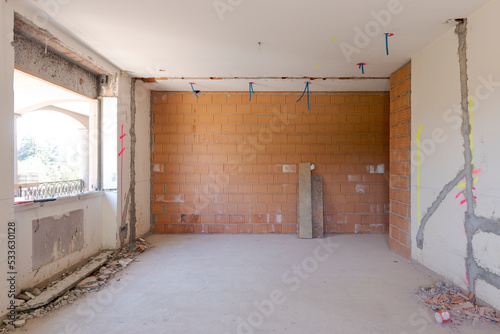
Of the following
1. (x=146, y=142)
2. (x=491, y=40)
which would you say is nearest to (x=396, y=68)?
(x=491, y=40)

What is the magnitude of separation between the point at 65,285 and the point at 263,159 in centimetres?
343

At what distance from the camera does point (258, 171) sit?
4984 mm

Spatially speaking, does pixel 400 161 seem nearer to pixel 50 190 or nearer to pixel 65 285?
pixel 65 285

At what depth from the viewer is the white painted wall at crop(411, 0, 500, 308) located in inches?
90.5

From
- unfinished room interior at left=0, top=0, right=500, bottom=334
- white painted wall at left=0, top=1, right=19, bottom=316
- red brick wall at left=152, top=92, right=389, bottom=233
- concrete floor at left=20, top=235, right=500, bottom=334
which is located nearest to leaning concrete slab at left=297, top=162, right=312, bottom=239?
unfinished room interior at left=0, top=0, right=500, bottom=334

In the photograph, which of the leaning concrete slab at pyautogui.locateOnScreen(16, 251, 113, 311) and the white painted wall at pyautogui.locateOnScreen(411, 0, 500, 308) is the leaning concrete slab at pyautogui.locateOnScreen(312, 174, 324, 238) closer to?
the white painted wall at pyautogui.locateOnScreen(411, 0, 500, 308)

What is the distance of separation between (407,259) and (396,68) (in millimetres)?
2718

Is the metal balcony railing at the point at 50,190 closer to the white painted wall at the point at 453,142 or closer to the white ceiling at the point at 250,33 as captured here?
the white ceiling at the point at 250,33

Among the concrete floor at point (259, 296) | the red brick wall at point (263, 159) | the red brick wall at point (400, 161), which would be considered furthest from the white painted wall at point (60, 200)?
the red brick wall at point (400, 161)

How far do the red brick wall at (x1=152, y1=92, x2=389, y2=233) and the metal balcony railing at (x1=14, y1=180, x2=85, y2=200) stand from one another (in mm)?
1652

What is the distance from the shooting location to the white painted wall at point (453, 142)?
230cm

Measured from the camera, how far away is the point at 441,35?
287cm

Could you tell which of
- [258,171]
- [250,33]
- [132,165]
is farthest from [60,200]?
[258,171]

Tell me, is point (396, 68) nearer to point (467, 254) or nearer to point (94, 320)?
point (467, 254)
